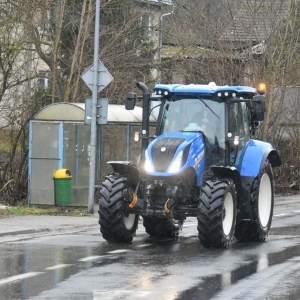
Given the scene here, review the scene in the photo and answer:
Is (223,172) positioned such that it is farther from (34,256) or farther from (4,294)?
(4,294)

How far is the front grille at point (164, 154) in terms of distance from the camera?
15.2 metres

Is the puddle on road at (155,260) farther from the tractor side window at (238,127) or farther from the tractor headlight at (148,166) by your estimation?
the tractor side window at (238,127)

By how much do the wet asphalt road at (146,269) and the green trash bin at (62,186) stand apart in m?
5.45

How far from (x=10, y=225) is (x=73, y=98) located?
28.0 ft

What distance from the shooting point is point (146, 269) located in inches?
487

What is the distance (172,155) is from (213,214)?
1.21m

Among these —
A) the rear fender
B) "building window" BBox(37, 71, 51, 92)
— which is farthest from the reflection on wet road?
"building window" BBox(37, 71, 51, 92)

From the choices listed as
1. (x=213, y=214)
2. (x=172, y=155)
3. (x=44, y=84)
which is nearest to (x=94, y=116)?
(x=172, y=155)

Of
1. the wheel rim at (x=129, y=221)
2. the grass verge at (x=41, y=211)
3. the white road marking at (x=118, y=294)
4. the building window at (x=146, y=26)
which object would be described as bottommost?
the white road marking at (x=118, y=294)

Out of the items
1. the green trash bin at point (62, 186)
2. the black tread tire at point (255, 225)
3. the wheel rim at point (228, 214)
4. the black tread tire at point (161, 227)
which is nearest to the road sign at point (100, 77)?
the green trash bin at point (62, 186)

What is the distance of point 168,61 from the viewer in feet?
103

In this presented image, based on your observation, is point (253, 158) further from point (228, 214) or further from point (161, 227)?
point (161, 227)

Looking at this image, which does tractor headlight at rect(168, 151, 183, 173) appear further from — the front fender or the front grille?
the front fender

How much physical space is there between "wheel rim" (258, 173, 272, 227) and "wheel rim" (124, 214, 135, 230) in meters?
2.36
